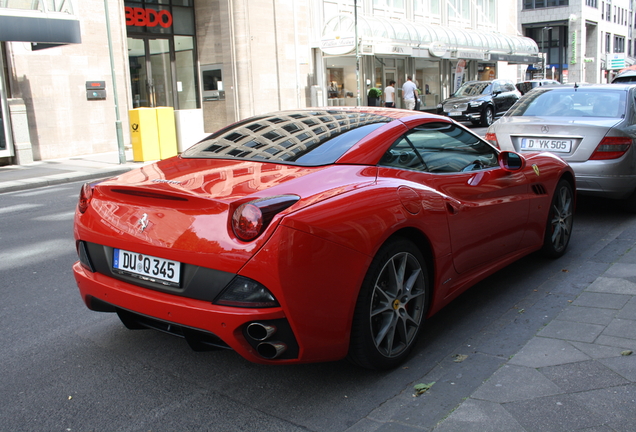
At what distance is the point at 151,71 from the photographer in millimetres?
24766

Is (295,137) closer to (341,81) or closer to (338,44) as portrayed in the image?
(338,44)

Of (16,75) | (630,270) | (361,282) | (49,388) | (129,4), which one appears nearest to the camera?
(361,282)

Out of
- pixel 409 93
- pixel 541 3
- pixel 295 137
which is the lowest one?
pixel 295 137

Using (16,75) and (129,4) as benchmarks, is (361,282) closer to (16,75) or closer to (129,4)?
(16,75)

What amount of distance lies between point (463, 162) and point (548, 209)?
4.43 feet

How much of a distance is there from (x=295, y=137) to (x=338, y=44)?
2347 cm

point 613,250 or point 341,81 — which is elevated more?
point 341,81

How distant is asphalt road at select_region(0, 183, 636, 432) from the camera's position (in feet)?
9.84

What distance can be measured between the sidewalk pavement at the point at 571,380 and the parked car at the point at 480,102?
20.3m

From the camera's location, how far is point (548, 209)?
5258mm

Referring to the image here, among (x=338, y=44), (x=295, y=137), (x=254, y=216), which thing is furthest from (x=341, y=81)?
(x=254, y=216)

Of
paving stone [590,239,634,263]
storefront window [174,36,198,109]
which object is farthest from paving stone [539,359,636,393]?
storefront window [174,36,198,109]

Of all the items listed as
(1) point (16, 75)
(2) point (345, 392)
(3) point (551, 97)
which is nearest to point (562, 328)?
(2) point (345, 392)

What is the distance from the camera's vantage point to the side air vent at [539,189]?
4988 millimetres
